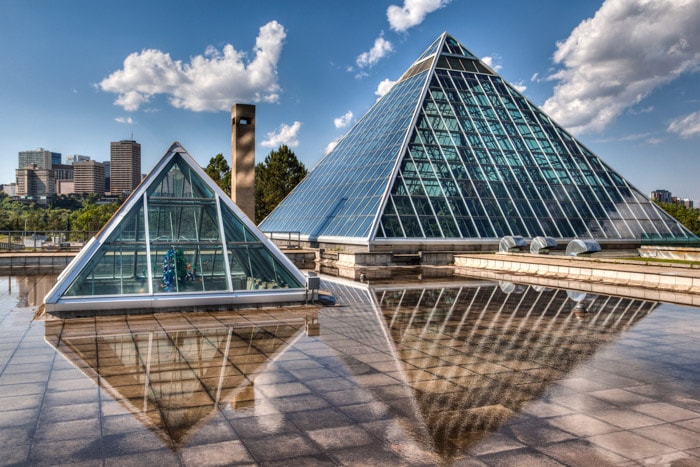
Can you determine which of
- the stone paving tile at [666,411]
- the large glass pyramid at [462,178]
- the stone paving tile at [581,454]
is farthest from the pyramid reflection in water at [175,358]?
the large glass pyramid at [462,178]

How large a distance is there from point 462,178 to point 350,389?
33759mm

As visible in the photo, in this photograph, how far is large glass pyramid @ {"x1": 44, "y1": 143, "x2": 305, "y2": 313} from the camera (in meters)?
16.6

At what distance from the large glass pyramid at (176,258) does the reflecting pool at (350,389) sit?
0.84m

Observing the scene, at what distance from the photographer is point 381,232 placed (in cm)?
3506

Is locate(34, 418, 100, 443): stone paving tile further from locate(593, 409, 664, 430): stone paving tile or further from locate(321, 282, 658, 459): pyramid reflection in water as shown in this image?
locate(593, 409, 664, 430): stone paving tile

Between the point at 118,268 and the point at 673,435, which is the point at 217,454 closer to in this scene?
the point at 673,435

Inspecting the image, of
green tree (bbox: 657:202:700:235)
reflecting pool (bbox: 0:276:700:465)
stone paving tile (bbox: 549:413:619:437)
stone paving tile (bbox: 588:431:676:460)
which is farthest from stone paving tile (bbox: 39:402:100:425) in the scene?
green tree (bbox: 657:202:700:235)

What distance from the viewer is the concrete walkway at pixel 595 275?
21344 mm

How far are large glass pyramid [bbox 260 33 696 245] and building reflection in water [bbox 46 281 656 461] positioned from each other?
18.4 metres

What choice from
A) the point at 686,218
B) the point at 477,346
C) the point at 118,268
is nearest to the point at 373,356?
the point at 477,346

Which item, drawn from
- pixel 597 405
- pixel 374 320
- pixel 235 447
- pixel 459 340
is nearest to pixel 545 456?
pixel 597 405

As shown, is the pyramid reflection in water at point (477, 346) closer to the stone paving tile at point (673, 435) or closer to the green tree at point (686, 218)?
the stone paving tile at point (673, 435)

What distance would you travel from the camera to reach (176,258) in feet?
58.7

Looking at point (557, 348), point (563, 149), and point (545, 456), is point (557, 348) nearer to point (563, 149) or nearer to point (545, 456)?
point (545, 456)
